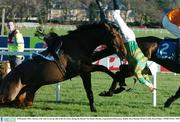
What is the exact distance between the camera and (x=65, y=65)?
33.4 ft

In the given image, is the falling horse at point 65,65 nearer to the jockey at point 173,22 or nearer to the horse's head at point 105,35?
the horse's head at point 105,35

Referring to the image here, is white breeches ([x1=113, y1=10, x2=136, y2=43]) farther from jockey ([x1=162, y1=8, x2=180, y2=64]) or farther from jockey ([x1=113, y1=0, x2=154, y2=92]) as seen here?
jockey ([x1=162, y1=8, x2=180, y2=64])

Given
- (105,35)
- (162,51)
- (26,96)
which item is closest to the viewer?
(105,35)

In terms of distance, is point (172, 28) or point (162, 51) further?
point (172, 28)

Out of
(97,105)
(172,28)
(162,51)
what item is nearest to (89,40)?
(97,105)

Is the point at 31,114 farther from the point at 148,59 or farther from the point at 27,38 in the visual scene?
the point at 27,38

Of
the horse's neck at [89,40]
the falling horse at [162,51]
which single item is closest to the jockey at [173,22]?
the falling horse at [162,51]

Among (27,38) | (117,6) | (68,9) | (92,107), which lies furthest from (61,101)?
(68,9)

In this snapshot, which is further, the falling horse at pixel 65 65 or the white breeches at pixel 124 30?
the white breeches at pixel 124 30

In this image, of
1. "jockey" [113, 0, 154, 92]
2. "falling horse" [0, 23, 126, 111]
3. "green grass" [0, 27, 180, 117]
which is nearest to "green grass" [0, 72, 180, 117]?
"green grass" [0, 27, 180, 117]

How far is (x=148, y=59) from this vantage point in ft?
37.1

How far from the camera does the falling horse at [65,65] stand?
32.7 feet

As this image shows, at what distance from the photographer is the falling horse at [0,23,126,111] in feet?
32.7

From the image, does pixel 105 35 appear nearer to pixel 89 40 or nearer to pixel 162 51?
pixel 89 40
